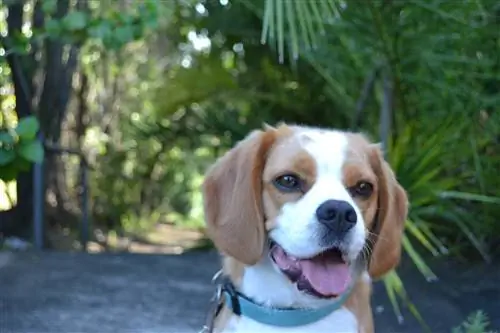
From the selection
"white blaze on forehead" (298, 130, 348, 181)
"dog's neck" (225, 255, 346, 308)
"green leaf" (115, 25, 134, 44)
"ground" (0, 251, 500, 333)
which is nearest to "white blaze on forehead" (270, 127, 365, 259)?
"white blaze on forehead" (298, 130, 348, 181)

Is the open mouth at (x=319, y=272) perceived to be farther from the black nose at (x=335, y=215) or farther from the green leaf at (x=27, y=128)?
the green leaf at (x=27, y=128)

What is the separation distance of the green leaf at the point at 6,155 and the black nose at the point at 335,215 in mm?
1995

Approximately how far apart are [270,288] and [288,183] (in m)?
0.35

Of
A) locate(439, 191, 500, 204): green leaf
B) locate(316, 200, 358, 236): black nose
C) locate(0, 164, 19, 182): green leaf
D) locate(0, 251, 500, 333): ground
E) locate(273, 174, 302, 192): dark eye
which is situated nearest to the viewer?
locate(316, 200, 358, 236): black nose

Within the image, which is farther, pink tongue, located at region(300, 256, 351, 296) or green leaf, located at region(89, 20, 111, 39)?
green leaf, located at region(89, 20, 111, 39)

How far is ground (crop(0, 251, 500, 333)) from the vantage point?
4219mm

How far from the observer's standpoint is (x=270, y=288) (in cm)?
271

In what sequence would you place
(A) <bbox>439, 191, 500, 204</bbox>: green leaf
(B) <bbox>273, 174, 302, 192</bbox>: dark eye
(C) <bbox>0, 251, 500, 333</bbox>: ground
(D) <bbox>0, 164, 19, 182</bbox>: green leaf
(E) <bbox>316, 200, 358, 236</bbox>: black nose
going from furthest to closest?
(A) <bbox>439, 191, 500, 204</bbox>: green leaf < (C) <bbox>0, 251, 500, 333</bbox>: ground < (D) <bbox>0, 164, 19, 182</bbox>: green leaf < (B) <bbox>273, 174, 302, 192</bbox>: dark eye < (E) <bbox>316, 200, 358, 236</bbox>: black nose

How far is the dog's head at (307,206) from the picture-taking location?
2527mm

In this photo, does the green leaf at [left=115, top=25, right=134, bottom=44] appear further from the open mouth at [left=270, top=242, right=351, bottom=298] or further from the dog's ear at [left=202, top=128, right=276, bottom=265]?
the open mouth at [left=270, top=242, right=351, bottom=298]

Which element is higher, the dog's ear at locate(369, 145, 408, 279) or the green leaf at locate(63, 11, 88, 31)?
the green leaf at locate(63, 11, 88, 31)

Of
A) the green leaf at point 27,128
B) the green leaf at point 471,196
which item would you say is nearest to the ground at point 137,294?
the green leaf at point 471,196

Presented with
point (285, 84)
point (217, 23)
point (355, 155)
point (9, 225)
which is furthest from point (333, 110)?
point (355, 155)

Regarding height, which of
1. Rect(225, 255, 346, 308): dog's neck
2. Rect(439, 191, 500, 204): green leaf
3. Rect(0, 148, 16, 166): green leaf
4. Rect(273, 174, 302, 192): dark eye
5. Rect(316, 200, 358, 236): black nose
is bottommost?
Rect(439, 191, 500, 204): green leaf
